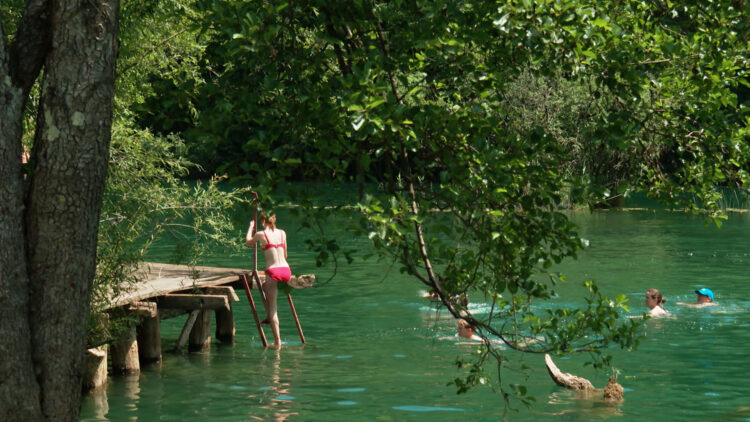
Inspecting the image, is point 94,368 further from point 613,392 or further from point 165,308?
point 613,392

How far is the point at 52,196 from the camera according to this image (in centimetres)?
554

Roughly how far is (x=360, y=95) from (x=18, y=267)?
6.64 ft

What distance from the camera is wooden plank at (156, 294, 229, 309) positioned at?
1465cm

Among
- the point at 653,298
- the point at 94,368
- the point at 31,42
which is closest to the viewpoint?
the point at 31,42

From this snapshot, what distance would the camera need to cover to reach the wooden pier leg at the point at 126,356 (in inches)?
539

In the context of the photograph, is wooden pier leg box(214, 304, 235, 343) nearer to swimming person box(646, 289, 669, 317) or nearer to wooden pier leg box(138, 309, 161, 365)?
wooden pier leg box(138, 309, 161, 365)

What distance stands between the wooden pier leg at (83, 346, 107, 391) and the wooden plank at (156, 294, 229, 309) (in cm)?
213

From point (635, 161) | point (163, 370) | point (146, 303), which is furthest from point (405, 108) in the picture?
point (163, 370)

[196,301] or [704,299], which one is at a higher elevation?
[196,301]

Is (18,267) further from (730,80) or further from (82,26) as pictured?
(730,80)

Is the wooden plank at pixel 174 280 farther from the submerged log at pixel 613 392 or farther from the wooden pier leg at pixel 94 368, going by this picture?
the submerged log at pixel 613 392

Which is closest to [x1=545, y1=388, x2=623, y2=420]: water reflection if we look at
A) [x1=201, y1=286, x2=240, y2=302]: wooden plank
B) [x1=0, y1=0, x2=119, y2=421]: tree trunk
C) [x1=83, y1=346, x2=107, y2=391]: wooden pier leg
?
[x1=201, y1=286, x2=240, y2=302]: wooden plank

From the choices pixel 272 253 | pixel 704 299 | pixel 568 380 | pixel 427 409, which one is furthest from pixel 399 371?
pixel 704 299

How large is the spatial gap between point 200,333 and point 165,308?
3.50ft
